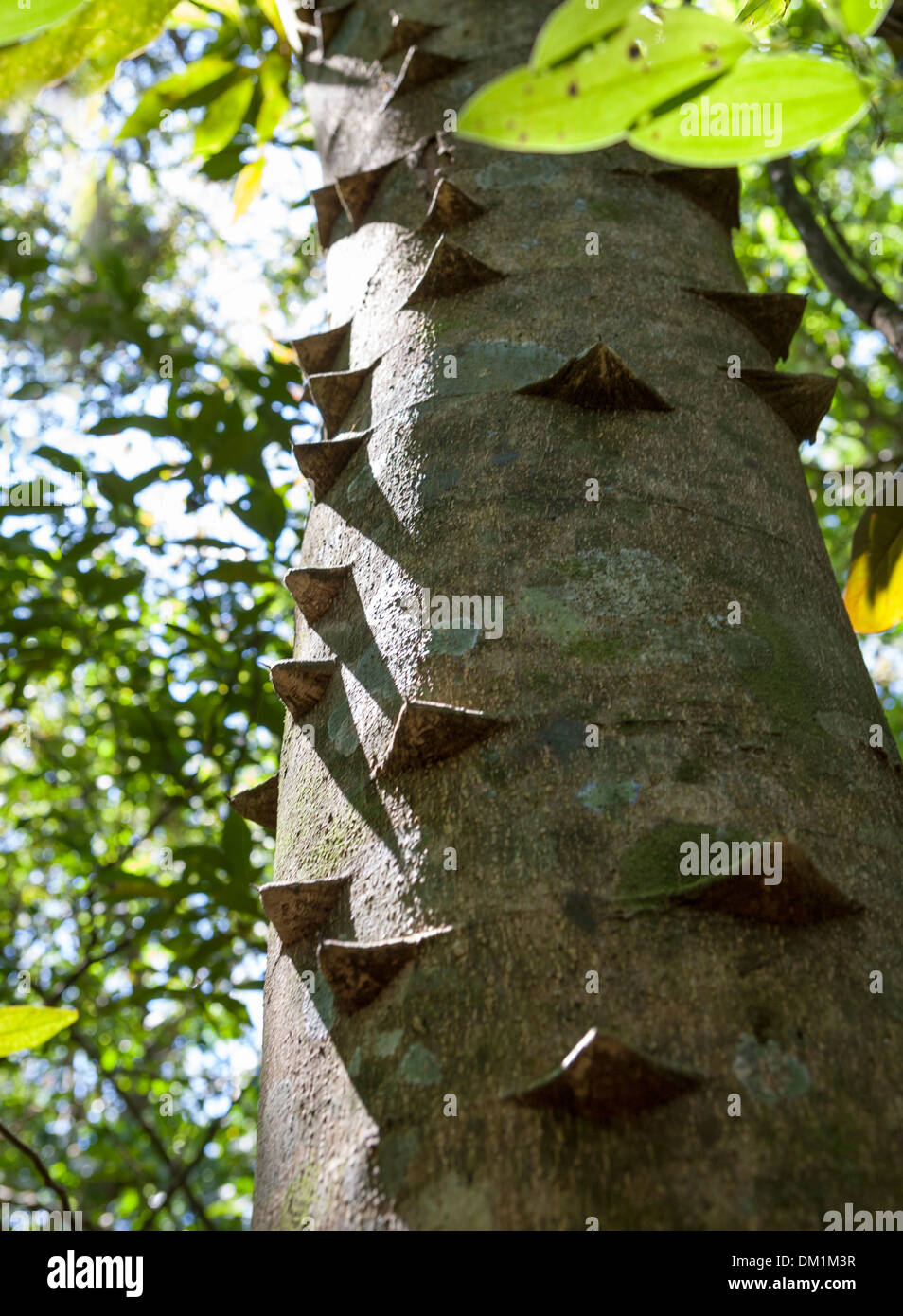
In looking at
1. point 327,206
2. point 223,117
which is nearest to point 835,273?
point 327,206

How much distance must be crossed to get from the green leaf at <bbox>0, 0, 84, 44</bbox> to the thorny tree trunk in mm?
590

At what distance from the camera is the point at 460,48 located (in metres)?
2.00

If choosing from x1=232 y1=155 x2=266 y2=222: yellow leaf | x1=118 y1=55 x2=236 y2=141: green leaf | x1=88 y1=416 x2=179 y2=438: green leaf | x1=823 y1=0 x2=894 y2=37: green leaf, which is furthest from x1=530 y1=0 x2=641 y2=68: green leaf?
x1=88 y1=416 x2=179 y2=438: green leaf

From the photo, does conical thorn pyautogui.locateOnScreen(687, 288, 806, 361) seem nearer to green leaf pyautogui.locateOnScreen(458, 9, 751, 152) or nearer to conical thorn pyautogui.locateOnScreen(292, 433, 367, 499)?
conical thorn pyautogui.locateOnScreen(292, 433, 367, 499)

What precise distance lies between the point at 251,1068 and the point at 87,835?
177 centimetres

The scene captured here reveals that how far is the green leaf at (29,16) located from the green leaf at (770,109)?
0.39 m

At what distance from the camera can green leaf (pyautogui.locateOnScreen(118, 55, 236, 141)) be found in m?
2.28

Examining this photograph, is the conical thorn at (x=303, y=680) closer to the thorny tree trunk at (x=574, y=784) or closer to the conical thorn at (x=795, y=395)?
the thorny tree trunk at (x=574, y=784)

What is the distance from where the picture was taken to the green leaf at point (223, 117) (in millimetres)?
2449

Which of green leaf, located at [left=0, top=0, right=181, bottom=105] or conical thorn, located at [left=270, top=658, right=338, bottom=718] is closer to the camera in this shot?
conical thorn, located at [left=270, top=658, right=338, bottom=718]

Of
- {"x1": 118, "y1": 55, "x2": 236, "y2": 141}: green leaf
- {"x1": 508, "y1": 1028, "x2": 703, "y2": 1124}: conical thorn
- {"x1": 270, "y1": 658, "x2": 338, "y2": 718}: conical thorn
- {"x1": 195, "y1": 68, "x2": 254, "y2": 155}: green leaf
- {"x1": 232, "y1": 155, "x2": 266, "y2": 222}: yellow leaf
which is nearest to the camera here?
{"x1": 508, "y1": 1028, "x2": 703, "y2": 1124}: conical thorn

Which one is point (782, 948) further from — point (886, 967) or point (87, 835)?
point (87, 835)

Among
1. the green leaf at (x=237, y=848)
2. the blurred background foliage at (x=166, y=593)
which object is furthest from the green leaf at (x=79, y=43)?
the green leaf at (x=237, y=848)
